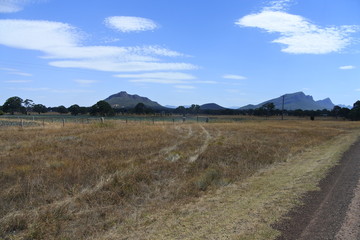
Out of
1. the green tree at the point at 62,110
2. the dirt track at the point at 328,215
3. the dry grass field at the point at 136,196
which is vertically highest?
the green tree at the point at 62,110

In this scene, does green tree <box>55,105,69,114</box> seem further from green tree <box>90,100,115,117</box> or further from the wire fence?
the wire fence

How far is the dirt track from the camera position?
203 inches

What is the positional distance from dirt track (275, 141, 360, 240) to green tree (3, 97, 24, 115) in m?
172

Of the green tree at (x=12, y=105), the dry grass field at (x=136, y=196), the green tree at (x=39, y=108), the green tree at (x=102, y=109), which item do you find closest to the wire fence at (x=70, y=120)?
the dry grass field at (x=136, y=196)

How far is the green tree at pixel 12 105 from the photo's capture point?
155 meters

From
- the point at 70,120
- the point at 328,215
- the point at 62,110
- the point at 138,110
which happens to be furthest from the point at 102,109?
the point at 328,215

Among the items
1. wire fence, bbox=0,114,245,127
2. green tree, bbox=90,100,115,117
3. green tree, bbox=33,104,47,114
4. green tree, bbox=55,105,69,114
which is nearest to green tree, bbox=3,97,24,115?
green tree, bbox=33,104,47,114

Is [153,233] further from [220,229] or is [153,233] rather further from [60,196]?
[60,196]

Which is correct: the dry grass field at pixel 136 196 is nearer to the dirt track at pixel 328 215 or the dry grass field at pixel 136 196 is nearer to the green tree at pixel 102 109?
the dirt track at pixel 328 215

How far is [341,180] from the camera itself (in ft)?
31.1

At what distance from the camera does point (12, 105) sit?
15525cm

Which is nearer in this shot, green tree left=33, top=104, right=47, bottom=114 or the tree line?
the tree line

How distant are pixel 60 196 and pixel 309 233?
644cm

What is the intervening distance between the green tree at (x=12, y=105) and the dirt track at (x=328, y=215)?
171784 mm
